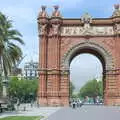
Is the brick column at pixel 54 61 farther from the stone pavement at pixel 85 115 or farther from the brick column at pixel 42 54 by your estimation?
the stone pavement at pixel 85 115

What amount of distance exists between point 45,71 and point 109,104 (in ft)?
35.3

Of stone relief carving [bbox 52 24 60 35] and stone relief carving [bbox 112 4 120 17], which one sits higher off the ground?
stone relief carving [bbox 112 4 120 17]

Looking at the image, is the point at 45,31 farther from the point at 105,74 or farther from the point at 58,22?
the point at 105,74

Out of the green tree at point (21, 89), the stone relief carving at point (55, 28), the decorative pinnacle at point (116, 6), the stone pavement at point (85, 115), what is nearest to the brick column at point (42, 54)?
the stone relief carving at point (55, 28)

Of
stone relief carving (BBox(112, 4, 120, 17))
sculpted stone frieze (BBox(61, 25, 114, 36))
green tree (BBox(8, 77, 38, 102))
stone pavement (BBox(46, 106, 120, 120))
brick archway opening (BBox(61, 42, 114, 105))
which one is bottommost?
stone pavement (BBox(46, 106, 120, 120))

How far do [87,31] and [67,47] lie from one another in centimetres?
392

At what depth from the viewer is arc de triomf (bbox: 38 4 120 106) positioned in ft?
214

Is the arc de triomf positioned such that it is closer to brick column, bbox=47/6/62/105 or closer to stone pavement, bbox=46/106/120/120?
brick column, bbox=47/6/62/105

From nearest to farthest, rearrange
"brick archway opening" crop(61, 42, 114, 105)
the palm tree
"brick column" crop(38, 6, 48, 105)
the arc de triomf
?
the palm tree
the arc de triomf
"brick column" crop(38, 6, 48, 105)
"brick archway opening" crop(61, 42, 114, 105)

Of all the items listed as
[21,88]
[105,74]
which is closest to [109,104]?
[105,74]

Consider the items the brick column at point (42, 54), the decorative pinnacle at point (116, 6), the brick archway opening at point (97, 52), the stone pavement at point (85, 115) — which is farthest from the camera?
the decorative pinnacle at point (116, 6)

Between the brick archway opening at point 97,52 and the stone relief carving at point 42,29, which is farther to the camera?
the stone relief carving at point 42,29

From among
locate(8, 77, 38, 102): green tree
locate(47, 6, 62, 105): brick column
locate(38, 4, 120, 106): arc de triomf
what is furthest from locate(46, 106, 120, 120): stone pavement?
locate(8, 77, 38, 102): green tree

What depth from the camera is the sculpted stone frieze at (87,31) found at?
66.6m
